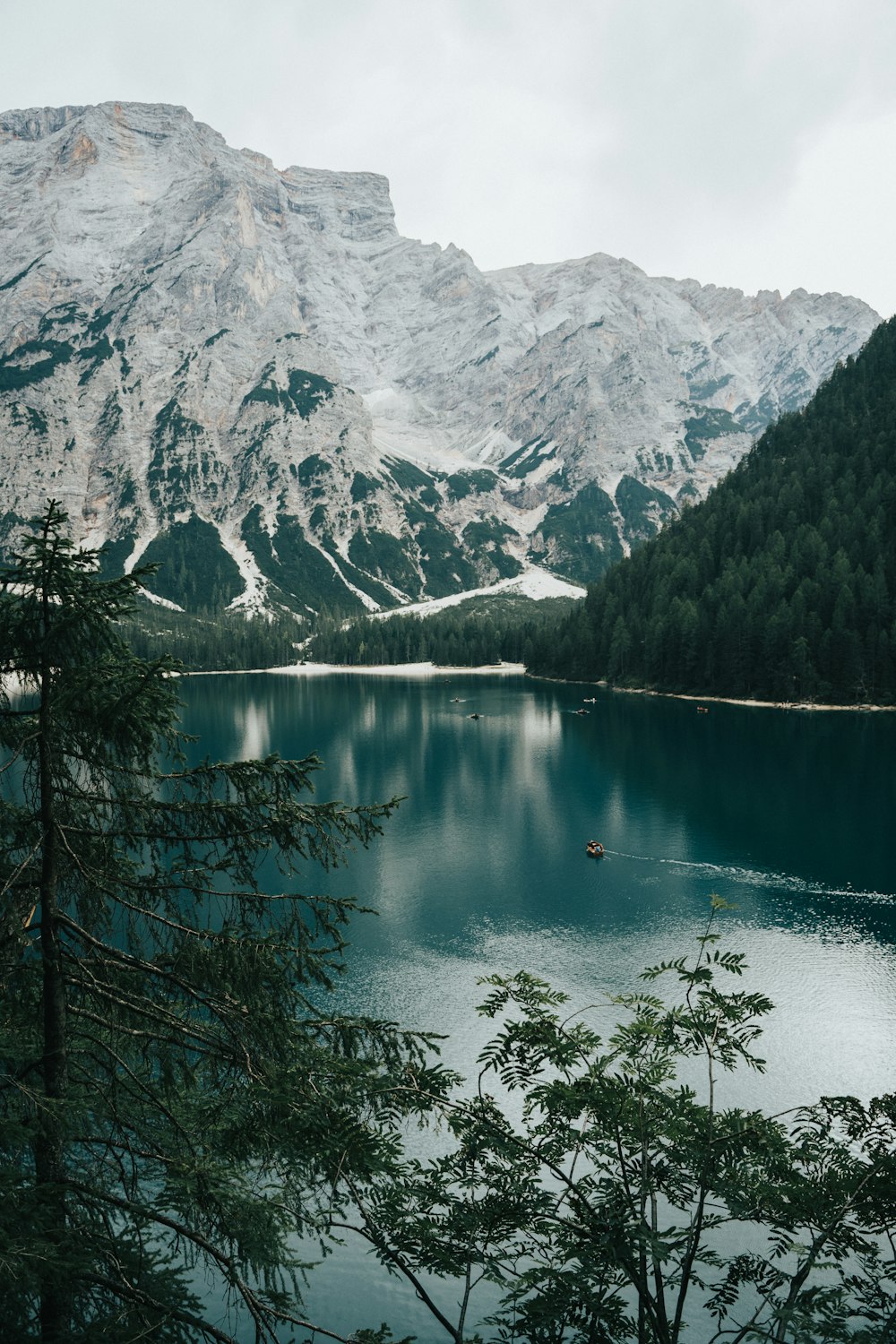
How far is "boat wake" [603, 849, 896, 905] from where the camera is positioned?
159 feet

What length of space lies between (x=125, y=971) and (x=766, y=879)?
168 feet

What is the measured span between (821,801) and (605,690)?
Answer: 9758cm

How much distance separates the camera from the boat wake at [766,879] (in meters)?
48.4

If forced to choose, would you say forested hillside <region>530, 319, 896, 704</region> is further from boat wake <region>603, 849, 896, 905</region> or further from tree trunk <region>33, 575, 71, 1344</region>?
tree trunk <region>33, 575, 71, 1344</region>

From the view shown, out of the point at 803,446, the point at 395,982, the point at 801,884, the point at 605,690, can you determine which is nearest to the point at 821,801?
the point at 801,884

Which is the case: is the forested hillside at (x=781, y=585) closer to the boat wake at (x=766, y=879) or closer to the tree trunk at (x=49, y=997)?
the boat wake at (x=766, y=879)

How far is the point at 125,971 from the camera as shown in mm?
9117

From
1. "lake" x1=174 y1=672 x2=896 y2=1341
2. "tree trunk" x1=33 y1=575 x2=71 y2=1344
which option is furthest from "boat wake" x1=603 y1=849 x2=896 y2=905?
"tree trunk" x1=33 y1=575 x2=71 y2=1344

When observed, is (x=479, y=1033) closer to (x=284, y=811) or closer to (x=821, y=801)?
(x=284, y=811)

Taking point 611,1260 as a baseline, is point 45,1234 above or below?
above

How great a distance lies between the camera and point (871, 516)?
152 meters

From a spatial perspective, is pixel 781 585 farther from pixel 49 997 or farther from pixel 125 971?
pixel 49 997

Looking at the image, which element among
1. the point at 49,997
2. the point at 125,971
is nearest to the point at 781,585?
the point at 125,971

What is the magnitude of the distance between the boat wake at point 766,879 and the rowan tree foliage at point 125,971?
46.9m
